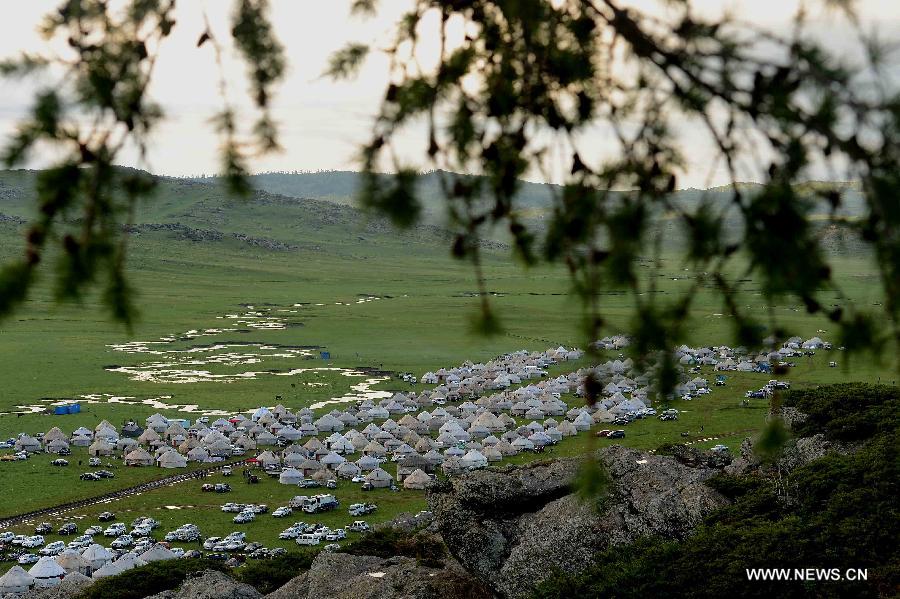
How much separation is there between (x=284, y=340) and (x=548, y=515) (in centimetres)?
7894

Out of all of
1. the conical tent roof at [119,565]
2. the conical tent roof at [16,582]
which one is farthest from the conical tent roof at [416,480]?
the conical tent roof at [16,582]

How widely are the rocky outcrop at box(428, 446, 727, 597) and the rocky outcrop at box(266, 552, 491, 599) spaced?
2.69 ft

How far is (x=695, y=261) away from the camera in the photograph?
4.17 m

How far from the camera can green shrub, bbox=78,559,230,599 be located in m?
18.4

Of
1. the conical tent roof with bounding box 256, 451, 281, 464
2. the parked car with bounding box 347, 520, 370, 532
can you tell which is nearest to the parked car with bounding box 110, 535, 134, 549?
the parked car with bounding box 347, 520, 370, 532

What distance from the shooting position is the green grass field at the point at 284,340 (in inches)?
493

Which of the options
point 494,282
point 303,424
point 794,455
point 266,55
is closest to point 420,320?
point 494,282

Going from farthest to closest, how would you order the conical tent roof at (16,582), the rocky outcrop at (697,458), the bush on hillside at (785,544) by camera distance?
Answer: the conical tent roof at (16,582) → the rocky outcrop at (697,458) → the bush on hillside at (785,544)

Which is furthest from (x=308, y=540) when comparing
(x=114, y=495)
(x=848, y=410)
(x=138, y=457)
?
(x=848, y=410)

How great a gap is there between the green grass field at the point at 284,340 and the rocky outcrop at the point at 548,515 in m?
3.28

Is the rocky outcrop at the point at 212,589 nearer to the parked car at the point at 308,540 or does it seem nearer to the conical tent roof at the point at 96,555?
the conical tent roof at the point at 96,555

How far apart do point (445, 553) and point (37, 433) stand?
4043 cm

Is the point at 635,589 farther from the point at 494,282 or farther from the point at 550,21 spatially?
the point at 494,282

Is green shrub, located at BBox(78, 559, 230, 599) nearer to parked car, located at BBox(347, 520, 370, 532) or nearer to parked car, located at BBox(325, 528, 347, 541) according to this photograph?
parked car, located at BBox(325, 528, 347, 541)
